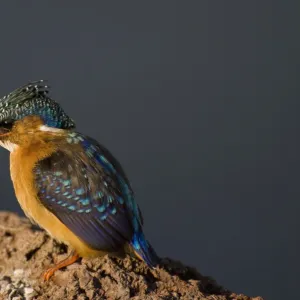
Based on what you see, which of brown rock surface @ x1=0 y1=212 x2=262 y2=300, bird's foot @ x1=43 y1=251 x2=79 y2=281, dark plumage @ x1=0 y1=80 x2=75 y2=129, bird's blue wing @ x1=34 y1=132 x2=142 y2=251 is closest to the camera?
brown rock surface @ x1=0 y1=212 x2=262 y2=300

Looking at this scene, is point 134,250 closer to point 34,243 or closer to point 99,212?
point 99,212

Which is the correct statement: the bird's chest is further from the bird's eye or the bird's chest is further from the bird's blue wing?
the bird's eye

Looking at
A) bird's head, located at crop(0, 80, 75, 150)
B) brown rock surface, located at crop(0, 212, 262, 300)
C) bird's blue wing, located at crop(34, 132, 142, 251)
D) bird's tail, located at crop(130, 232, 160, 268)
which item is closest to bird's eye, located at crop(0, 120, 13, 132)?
bird's head, located at crop(0, 80, 75, 150)

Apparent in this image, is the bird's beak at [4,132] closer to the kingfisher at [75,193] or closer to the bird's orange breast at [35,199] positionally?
the kingfisher at [75,193]

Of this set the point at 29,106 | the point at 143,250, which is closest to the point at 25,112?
the point at 29,106

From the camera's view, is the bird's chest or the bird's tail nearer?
the bird's tail

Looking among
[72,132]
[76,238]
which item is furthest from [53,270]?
[72,132]
